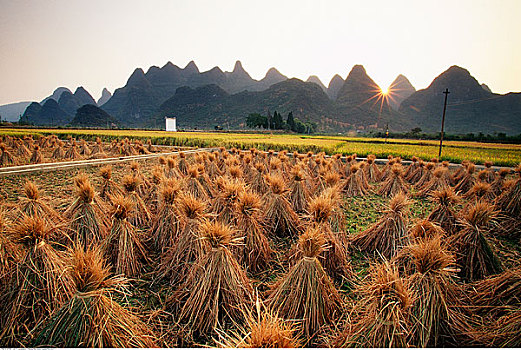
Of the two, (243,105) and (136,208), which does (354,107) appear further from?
(136,208)

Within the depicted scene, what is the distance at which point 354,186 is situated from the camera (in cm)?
847

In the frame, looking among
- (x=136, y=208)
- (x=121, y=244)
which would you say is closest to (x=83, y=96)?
(x=136, y=208)

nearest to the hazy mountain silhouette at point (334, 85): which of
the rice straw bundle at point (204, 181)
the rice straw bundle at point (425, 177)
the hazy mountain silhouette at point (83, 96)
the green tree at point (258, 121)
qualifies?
the green tree at point (258, 121)

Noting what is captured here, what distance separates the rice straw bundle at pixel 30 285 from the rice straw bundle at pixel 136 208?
7.22 ft

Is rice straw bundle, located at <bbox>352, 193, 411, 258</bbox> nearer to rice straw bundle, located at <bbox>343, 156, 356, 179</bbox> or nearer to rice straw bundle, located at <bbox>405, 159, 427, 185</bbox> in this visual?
rice straw bundle, located at <bbox>343, 156, 356, 179</bbox>

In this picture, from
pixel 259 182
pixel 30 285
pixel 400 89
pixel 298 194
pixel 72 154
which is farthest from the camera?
pixel 400 89

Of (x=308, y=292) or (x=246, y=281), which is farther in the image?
(x=246, y=281)

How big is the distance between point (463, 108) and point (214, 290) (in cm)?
9547

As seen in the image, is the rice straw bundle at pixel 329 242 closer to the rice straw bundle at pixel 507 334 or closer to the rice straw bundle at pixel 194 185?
the rice straw bundle at pixel 507 334

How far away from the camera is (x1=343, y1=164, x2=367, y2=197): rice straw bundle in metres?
8.37

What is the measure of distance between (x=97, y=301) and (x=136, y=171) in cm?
624

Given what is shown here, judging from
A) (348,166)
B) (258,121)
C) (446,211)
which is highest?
(258,121)

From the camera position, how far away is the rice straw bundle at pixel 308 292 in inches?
92.4

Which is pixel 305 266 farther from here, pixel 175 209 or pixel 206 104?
pixel 206 104
